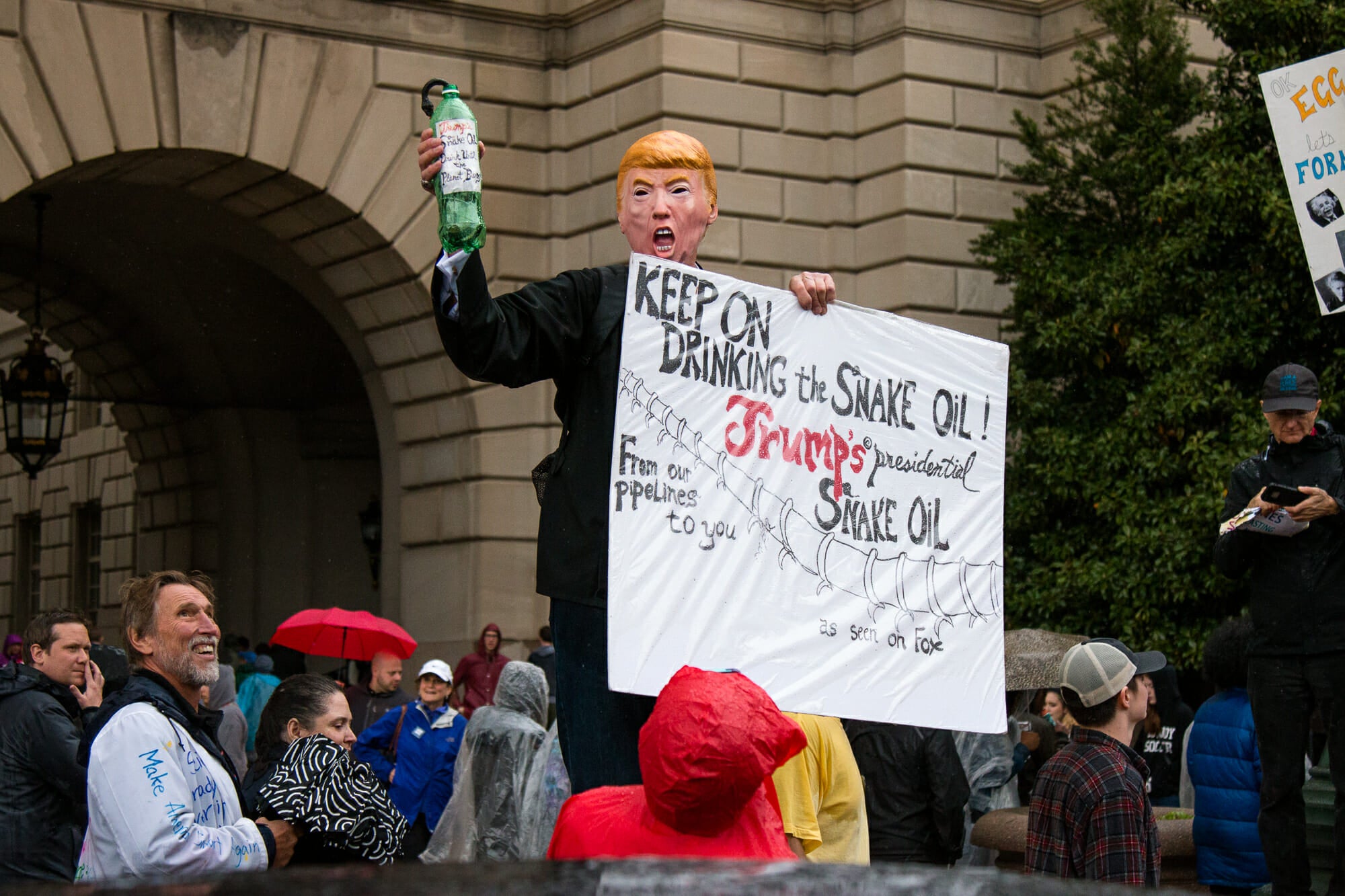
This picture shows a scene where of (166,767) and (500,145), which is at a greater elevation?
(500,145)

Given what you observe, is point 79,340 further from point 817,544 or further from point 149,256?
point 817,544

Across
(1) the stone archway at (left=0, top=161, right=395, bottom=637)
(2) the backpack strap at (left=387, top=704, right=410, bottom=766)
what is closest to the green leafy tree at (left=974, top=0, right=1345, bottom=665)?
(2) the backpack strap at (left=387, top=704, right=410, bottom=766)

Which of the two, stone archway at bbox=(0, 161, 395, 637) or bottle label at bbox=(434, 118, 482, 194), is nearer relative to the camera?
bottle label at bbox=(434, 118, 482, 194)

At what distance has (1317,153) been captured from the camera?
8.37 meters

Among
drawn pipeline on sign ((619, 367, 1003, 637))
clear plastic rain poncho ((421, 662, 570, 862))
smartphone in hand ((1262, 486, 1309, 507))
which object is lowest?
clear plastic rain poncho ((421, 662, 570, 862))

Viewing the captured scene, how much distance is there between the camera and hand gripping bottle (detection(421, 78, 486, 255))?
12.0ft

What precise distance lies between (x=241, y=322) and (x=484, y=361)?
1883 centimetres

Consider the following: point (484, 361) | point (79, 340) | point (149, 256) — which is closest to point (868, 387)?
point (484, 361)

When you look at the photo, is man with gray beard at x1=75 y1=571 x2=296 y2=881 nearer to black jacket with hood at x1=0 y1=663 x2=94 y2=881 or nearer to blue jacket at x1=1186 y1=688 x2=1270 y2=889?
black jacket with hood at x1=0 y1=663 x2=94 y2=881

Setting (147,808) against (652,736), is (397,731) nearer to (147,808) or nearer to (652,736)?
(147,808)

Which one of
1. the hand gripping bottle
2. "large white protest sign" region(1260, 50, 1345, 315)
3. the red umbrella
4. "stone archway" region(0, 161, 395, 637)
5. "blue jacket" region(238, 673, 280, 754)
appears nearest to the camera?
the hand gripping bottle

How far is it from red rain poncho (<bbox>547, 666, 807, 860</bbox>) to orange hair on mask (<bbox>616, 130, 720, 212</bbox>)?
5.75ft

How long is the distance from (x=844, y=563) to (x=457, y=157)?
1.44 m

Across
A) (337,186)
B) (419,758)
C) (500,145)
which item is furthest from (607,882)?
(500,145)
